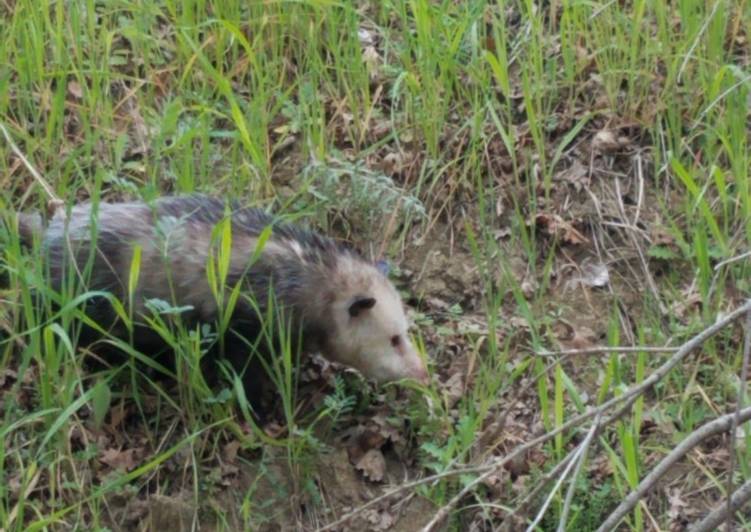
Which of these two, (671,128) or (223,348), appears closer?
(223,348)

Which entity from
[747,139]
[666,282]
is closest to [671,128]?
[747,139]

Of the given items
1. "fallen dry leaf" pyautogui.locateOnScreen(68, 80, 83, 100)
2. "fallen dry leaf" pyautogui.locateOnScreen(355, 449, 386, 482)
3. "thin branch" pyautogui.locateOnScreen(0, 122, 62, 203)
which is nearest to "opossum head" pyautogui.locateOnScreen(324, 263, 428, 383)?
"fallen dry leaf" pyautogui.locateOnScreen(355, 449, 386, 482)

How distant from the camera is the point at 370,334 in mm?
4590

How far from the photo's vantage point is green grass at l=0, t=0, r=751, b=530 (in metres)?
4.26

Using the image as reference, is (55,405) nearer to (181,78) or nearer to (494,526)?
(494,526)

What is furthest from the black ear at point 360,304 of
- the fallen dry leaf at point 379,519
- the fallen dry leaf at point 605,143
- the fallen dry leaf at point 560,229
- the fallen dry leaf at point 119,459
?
the fallen dry leaf at point 605,143

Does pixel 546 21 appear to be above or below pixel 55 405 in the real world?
above

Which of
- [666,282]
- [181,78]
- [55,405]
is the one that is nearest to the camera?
[55,405]

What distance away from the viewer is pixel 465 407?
4.59m

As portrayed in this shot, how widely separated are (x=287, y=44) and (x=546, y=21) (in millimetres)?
1156

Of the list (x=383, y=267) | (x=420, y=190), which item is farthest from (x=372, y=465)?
(x=420, y=190)

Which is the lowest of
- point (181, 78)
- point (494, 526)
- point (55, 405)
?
point (494, 526)

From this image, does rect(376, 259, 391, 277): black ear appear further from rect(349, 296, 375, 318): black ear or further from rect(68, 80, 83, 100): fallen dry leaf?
rect(68, 80, 83, 100): fallen dry leaf

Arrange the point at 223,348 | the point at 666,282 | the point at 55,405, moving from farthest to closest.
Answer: the point at 666,282 → the point at 223,348 → the point at 55,405
